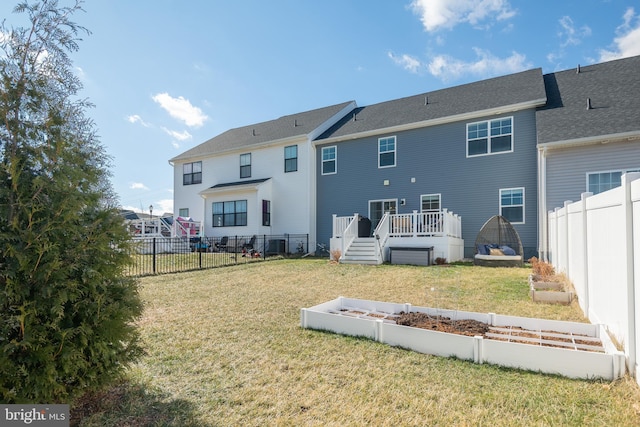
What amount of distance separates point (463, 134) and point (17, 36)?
14.3 m

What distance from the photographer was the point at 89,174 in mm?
2520

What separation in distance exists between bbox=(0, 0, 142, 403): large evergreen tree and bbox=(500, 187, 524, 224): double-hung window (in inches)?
525

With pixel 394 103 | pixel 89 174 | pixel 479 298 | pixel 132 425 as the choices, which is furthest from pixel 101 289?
pixel 394 103

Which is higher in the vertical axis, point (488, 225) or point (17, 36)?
point (17, 36)

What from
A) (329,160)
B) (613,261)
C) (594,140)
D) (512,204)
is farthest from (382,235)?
(613,261)

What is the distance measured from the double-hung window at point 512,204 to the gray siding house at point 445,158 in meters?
0.03

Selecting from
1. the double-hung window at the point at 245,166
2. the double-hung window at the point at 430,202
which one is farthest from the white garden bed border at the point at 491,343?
the double-hung window at the point at 245,166

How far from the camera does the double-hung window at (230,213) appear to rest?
1844cm

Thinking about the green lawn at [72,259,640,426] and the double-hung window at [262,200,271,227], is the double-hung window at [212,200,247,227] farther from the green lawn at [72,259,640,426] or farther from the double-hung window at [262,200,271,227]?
the green lawn at [72,259,640,426]

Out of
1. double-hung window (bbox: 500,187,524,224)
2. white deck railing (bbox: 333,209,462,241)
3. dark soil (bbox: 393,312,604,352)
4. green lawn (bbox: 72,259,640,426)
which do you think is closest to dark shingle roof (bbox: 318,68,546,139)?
double-hung window (bbox: 500,187,524,224)

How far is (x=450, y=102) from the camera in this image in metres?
15.2

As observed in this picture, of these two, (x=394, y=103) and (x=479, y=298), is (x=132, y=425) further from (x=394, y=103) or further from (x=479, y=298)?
(x=394, y=103)

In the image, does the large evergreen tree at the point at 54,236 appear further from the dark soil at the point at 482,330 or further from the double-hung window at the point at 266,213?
the double-hung window at the point at 266,213

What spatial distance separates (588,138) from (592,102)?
8.45 feet
